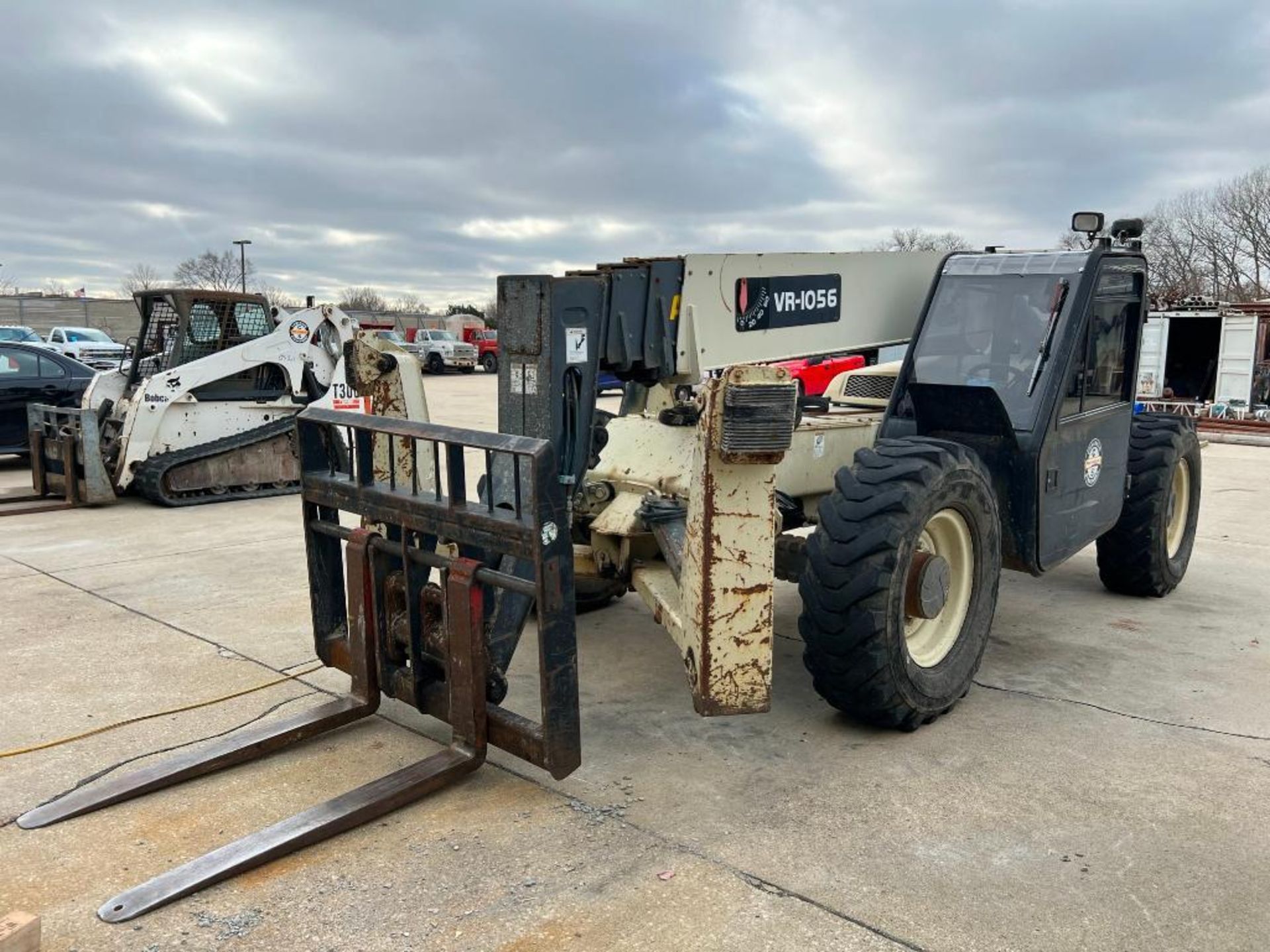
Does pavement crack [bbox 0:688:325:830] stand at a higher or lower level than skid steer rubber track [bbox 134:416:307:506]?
lower

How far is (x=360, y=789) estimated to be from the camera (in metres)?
3.56

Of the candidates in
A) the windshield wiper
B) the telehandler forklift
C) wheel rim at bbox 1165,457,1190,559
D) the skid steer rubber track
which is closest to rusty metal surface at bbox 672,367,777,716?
the telehandler forklift

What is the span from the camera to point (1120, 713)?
15.2ft

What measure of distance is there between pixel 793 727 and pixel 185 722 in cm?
263

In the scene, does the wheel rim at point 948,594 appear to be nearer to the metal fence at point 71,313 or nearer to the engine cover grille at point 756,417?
the engine cover grille at point 756,417

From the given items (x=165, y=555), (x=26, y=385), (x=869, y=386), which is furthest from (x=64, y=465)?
(x=869, y=386)

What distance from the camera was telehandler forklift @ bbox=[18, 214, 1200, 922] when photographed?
3562 millimetres

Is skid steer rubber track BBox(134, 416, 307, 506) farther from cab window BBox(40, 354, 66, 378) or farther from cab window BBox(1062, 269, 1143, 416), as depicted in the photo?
cab window BBox(1062, 269, 1143, 416)

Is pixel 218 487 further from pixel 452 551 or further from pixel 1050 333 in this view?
pixel 1050 333

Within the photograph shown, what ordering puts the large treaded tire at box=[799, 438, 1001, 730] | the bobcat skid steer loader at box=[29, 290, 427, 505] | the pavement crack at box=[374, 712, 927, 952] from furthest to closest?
the bobcat skid steer loader at box=[29, 290, 427, 505] < the large treaded tire at box=[799, 438, 1001, 730] < the pavement crack at box=[374, 712, 927, 952]

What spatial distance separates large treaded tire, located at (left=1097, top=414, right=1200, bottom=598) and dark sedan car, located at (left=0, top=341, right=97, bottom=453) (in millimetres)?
11191

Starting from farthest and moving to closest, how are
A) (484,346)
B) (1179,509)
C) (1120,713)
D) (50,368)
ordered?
(484,346), (50,368), (1179,509), (1120,713)

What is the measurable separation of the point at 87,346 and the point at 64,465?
62.8ft

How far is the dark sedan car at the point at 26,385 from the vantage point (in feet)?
39.1
